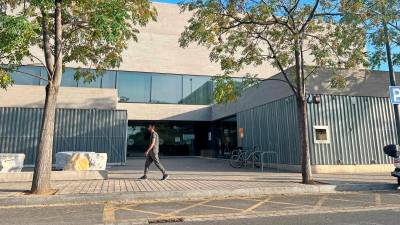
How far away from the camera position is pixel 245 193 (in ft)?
33.3

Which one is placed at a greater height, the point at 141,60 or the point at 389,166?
the point at 141,60

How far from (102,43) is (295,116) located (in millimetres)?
8438

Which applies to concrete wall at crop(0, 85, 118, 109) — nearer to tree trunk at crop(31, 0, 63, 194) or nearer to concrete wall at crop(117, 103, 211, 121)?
concrete wall at crop(117, 103, 211, 121)

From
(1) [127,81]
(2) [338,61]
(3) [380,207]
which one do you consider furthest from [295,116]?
(1) [127,81]

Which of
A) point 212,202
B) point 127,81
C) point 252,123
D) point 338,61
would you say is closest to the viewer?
point 212,202

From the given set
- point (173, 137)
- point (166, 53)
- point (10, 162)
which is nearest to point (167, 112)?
point (173, 137)

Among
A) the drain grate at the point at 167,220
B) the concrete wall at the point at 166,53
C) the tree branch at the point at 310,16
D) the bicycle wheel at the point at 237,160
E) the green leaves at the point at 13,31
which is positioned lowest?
the drain grate at the point at 167,220

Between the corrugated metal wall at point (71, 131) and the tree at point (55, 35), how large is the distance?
7.52 m

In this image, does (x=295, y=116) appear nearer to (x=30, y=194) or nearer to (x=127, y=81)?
(x=30, y=194)

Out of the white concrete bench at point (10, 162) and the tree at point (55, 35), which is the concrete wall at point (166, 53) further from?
the tree at point (55, 35)

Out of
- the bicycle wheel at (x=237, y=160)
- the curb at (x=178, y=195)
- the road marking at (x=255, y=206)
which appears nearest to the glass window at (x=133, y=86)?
the bicycle wheel at (x=237, y=160)

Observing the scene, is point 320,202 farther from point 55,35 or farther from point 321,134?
point 55,35

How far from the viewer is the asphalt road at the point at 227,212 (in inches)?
265

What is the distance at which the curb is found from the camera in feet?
28.6
